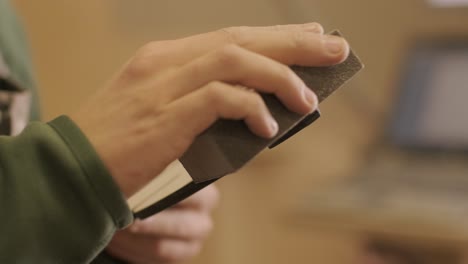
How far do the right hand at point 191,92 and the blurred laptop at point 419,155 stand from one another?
853 mm

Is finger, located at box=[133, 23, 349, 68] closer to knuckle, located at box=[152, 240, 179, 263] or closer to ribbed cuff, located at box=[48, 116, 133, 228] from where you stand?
ribbed cuff, located at box=[48, 116, 133, 228]

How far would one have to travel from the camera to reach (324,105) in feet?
4.62

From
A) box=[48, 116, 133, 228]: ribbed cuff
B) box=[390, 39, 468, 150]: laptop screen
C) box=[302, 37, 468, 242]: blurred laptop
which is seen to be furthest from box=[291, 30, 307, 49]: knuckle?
box=[390, 39, 468, 150]: laptop screen

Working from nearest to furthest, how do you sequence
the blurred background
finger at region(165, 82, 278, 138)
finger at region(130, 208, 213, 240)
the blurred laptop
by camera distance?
finger at region(165, 82, 278, 138), finger at region(130, 208, 213, 240), the blurred laptop, the blurred background

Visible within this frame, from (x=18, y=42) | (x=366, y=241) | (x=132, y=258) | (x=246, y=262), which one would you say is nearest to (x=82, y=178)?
(x=132, y=258)

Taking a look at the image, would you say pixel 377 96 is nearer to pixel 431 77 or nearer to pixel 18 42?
pixel 431 77

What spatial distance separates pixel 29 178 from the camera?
365 mm

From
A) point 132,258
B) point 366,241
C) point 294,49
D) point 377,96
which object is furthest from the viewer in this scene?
point 377,96

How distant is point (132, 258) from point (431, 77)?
3.25 ft

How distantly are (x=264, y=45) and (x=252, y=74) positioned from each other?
0.9 inches

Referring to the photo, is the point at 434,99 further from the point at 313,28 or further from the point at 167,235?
the point at 313,28

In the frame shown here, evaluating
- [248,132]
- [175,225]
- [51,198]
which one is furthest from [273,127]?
[175,225]

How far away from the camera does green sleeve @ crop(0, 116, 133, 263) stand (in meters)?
0.36

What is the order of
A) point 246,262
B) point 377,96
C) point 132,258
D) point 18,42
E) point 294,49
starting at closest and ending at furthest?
point 294,49 < point 132,258 < point 18,42 < point 377,96 < point 246,262
